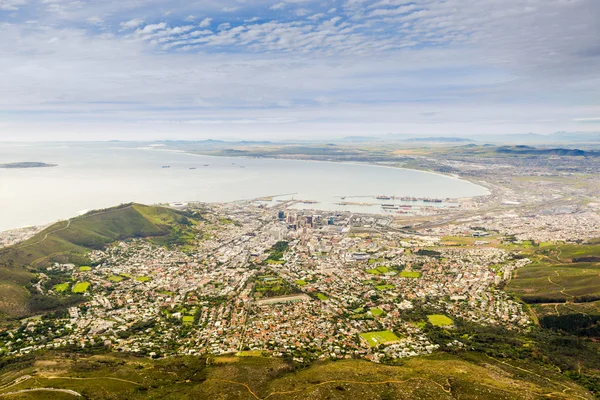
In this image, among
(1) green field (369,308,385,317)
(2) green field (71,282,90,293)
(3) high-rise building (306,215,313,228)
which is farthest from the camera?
(3) high-rise building (306,215,313,228)

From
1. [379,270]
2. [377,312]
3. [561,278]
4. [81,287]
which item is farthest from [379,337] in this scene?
[81,287]

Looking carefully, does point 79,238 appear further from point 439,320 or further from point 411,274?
point 439,320

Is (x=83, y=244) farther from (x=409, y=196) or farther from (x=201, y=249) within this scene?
(x=409, y=196)

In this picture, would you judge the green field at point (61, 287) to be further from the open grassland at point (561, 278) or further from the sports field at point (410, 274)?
the open grassland at point (561, 278)

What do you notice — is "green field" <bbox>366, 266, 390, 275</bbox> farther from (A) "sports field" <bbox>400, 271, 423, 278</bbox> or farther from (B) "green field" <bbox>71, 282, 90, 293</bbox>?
(B) "green field" <bbox>71, 282, 90, 293</bbox>

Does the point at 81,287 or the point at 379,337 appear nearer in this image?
the point at 379,337

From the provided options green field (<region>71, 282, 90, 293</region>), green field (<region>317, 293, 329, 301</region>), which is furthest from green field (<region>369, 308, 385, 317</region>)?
green field (<region>71, 282, 90, 293</region>)
